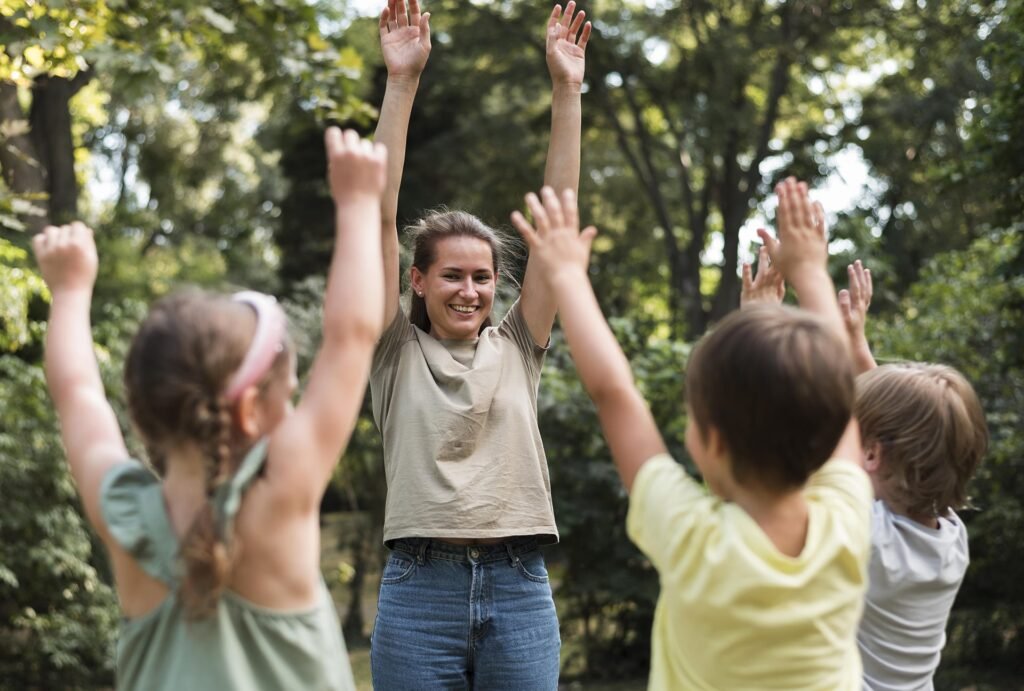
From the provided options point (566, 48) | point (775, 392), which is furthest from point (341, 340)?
point (566, 48)

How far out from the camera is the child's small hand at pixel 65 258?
2.00m

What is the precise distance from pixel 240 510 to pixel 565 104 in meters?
1.46

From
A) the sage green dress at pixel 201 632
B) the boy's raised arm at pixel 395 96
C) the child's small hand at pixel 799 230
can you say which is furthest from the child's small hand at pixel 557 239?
the boy's raised arm at pixel 395 96

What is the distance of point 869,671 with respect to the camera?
2.25m

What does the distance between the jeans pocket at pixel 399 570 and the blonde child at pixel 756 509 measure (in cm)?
92

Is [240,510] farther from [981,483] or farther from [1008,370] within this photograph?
[981,483]

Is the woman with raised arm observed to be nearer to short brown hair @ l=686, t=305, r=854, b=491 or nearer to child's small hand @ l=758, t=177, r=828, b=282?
child's small hand @ l=758, t=177, r=828, b=282

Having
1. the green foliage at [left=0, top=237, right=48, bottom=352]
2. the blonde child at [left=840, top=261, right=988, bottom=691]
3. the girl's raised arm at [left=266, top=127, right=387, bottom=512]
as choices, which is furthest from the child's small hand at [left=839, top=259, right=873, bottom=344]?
the green foliage at [left=0, top=237, right=48, bottom=352]

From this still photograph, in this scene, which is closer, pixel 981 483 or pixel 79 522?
pixel 981 483

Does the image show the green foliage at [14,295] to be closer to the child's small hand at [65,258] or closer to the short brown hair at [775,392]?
the child's small hand at [65,258]

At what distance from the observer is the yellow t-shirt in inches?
67.6

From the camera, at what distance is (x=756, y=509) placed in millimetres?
1793

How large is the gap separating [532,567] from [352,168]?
1.28m

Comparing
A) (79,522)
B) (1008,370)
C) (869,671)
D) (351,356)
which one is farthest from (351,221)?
(79,522)
